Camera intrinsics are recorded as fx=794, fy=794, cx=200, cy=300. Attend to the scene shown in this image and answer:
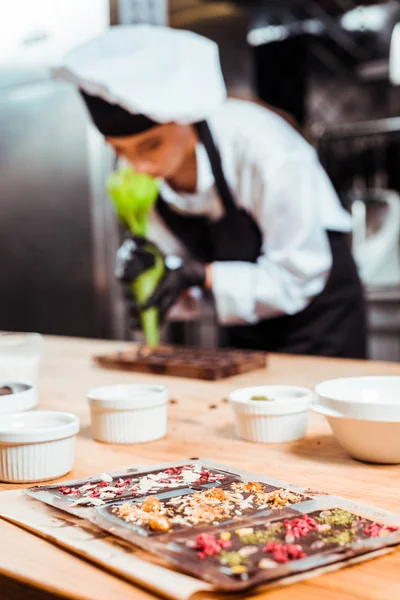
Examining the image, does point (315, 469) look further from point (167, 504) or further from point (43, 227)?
point (43, 227)

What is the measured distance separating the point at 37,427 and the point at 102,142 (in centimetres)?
265

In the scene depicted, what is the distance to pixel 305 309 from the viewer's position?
2.52 meters

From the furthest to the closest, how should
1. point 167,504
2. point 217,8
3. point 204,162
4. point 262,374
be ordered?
point 217,8 < point 204,162 < point 262,374 < point 167,504

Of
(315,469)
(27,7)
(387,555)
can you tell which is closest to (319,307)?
(315,469)

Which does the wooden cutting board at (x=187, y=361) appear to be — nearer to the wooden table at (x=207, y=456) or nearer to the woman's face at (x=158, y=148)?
the wooden table at (x=207, y=456)

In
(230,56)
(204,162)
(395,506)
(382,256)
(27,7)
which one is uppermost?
(27,7)

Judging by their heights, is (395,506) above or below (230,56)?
below

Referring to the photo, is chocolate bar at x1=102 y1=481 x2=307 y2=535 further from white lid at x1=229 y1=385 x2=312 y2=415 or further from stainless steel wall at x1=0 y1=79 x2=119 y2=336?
stainless steel wall at x1=0 y1=79 x2=119 y2=336

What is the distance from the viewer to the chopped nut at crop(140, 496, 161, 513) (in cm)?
88

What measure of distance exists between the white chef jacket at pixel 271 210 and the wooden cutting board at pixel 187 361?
0.22 m

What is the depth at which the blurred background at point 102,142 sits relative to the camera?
147 inches

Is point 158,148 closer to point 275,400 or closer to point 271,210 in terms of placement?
point 271,210

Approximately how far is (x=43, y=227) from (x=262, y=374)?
222 cm

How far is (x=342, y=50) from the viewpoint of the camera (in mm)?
4172
